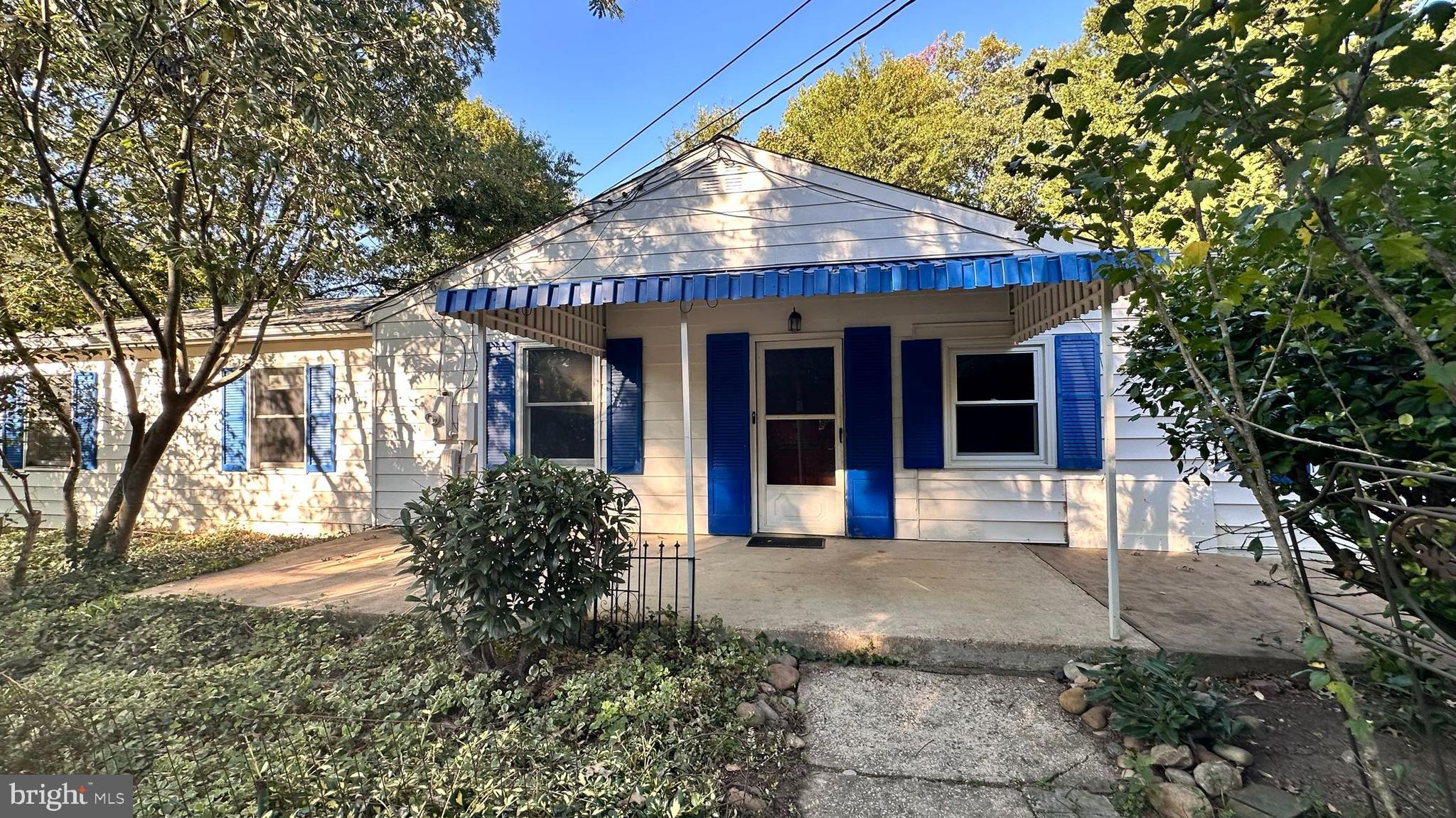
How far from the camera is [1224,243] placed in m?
1.67

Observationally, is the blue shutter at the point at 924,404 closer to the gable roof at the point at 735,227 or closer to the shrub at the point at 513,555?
the gable roof at the point at 735,227

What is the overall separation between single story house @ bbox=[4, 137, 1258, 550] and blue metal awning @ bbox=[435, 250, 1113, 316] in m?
0.14

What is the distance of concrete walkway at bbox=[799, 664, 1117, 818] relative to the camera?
195 cm

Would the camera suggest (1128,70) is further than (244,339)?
No

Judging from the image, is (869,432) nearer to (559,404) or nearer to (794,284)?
(794,284)

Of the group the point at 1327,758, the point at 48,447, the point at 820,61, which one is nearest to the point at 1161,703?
the point at 1327,758

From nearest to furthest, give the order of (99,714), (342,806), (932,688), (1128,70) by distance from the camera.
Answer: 1. (1128,70)
2. (342,806)
3. (99,714)
4. (932,688)

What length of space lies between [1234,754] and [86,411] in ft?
36.7

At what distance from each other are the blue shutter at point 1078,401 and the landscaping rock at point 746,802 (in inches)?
172

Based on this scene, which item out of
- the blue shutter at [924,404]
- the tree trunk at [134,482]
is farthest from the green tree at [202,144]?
the blue shutter at [924,404]

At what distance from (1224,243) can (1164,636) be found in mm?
2320

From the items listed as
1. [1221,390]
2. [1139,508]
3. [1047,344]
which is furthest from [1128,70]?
[1139,508]

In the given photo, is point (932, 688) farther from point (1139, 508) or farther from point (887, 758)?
point (1139, 508)

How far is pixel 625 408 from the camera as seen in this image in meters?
5.65
